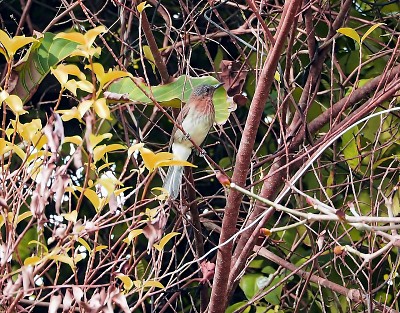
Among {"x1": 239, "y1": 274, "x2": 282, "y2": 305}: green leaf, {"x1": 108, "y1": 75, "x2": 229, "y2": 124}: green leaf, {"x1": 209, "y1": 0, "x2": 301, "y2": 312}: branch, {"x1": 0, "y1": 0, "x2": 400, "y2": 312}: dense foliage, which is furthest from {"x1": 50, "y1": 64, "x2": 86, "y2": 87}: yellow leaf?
{"x1": 239, "y1": 274, "x2": 282, "y2": 305}: green leaf

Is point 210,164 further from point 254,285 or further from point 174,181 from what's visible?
point 254,285

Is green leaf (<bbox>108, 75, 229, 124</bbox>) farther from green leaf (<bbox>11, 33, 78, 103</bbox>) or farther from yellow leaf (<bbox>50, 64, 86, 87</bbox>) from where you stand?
yellow leaf (<bbox>50, 64, 86, 87</bbox>)

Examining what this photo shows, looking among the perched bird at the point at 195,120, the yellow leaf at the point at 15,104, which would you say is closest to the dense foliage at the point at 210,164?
the yellow leaf at the point at 15,104

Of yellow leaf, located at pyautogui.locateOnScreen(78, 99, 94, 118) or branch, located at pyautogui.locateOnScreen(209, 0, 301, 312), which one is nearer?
yellow leaf, located at pyautogui.locateOnScreen(78, 99, 94, 118)

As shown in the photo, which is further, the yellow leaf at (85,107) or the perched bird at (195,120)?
the perched bird at (195,120)

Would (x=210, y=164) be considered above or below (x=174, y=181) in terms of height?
above

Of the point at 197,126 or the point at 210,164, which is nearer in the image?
the point at 210,164

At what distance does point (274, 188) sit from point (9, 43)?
4.28 ft

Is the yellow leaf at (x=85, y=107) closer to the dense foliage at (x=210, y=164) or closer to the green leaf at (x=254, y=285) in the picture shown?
the dense foliage at (x=210, y=164)

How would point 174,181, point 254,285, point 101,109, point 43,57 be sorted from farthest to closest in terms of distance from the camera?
point 254,285
point 174,181
point 43,57
point 101,109

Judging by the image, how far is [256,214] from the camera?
3.29 metres

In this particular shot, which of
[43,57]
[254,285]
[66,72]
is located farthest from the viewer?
[254,285]

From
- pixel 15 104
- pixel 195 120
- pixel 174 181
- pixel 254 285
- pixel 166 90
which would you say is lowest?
pixel 254 285

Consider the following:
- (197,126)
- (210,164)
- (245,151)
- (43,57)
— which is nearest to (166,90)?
(210,164)
